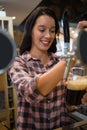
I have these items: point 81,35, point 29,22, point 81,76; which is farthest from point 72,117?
point 81,35

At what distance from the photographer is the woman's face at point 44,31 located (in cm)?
80

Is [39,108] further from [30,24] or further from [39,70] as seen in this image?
[30,24]

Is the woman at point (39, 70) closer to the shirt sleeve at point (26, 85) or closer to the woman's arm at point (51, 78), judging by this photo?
the shirt sleeve at point (26, 85)

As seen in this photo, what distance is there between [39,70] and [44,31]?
0.23 m

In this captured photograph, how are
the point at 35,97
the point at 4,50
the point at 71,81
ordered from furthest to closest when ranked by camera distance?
the point at 71,81, the point at 35,97, the point at 4,50

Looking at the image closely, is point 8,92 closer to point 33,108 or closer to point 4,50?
point 33,108

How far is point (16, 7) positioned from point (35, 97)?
266 centimetres

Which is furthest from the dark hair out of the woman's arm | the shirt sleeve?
the woman's arm

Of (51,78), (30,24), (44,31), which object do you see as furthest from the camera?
(30,24)

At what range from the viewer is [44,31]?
31.6 inches

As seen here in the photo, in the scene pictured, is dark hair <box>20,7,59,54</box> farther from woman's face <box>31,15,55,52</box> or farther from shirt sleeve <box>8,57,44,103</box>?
shirt sleeve <box>8,57,44,103</box>

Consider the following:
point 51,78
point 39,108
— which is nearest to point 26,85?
point 51,78

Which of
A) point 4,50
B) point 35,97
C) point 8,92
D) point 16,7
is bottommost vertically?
point 8,92

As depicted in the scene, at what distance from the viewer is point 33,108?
93cm
